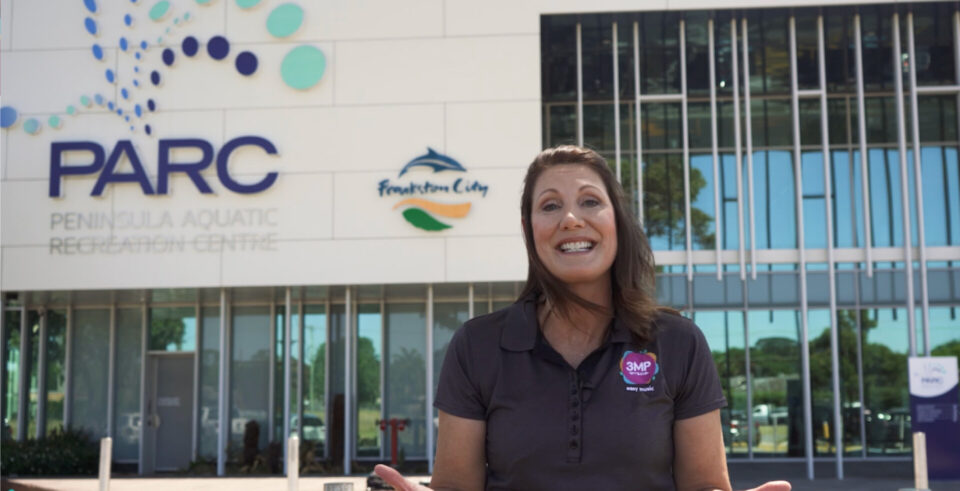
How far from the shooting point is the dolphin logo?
56.7 ft

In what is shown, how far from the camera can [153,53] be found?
1778 centimetres

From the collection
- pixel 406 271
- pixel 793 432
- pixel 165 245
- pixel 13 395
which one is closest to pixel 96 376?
pixel 13 395

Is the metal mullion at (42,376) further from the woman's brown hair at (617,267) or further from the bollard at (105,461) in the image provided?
the woman's brown hair at (617,267)

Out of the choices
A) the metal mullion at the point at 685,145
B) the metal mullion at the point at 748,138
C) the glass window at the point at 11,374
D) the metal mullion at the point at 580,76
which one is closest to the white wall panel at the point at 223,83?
the metal mullion at the point at 580,76

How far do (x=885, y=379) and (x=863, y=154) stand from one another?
448 centimetres

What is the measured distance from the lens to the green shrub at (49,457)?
738 inches

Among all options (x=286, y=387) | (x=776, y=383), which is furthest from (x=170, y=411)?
(x=776, y=383)

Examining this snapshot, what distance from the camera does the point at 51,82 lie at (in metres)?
17.9

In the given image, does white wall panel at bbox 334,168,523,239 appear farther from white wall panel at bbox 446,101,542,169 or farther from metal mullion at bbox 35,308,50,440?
metal mullion at bbox 35,308,50,440

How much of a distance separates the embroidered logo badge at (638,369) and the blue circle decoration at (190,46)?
16.8 metres

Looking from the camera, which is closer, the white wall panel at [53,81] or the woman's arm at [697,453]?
the woman's arm at [697,453]

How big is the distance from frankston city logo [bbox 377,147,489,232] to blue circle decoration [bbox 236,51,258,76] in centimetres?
314

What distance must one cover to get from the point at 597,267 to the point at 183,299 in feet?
62.1

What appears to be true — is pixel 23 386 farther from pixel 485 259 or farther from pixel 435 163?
pixel 485 259
